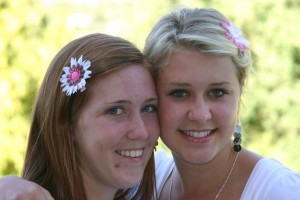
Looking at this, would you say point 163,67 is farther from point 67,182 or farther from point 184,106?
point 67,182

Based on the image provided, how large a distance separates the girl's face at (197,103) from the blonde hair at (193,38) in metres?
0.04

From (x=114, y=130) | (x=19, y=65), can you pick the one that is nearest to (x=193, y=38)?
(x=114, y=130)

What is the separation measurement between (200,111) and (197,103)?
4cm

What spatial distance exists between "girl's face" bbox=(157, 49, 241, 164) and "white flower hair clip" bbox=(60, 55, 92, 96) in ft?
1.38

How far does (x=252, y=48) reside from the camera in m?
6.17

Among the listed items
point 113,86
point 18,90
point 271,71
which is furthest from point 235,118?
point 271,71

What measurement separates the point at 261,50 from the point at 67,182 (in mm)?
3709

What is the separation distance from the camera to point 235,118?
3.08m

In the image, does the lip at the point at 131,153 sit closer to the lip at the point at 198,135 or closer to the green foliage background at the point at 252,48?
the lip at the point at 198,135

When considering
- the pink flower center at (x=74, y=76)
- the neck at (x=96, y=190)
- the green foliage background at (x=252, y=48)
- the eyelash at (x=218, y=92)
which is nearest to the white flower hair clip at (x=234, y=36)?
the eyelash at (x=218, y=92)

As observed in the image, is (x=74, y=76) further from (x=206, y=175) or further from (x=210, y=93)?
(x=206, y=175)

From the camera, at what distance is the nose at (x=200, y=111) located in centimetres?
295

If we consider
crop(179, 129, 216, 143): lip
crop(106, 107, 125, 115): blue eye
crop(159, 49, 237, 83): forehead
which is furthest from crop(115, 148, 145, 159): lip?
crop(159, 49, 237, 83): forehead

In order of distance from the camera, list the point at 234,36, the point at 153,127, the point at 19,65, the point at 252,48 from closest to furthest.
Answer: the point at 153,127, the point at 234,36, the point at 19,65, the point at 252,48
